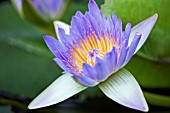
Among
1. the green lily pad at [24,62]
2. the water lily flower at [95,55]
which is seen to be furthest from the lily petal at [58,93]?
the green lily pad at [24,62]

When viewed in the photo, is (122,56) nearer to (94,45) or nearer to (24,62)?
(94,45)

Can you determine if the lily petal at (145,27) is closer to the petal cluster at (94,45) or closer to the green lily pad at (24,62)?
the petal cluster at (94,45)

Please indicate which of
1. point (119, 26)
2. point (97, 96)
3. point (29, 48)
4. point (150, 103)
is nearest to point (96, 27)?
point (119, 26)

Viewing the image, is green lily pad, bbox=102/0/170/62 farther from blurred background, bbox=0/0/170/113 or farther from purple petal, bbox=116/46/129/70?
purple petal, bbox=116/46/129/70

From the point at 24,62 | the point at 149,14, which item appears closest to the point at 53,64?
the point at 24,62

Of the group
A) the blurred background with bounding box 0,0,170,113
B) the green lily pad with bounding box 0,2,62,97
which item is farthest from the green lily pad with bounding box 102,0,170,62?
the green lily pad with bounding box 0,2,62,97

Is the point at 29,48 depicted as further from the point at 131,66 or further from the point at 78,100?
the point at 131,66
